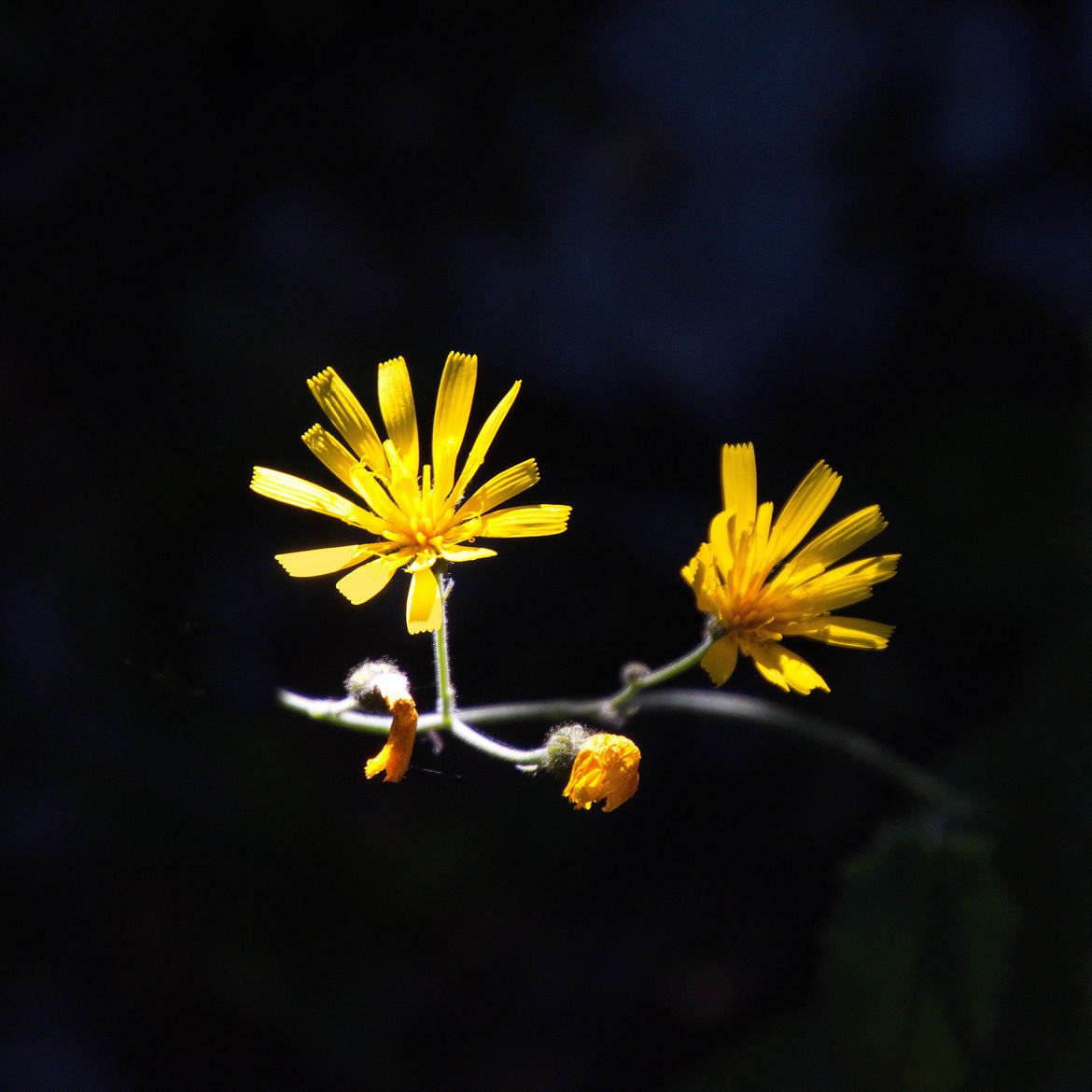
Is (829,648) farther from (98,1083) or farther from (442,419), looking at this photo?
(98,1083)

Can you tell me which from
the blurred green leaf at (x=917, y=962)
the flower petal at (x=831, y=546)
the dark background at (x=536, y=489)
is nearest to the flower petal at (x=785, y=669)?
the flower petal at (x=831, y=546)

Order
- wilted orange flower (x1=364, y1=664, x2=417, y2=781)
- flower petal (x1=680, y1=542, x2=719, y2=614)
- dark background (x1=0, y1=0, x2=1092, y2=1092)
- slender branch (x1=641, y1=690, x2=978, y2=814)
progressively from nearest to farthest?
wilted orange flower (x1=364, y1=664, x2=417, y2=781) → flower petal (x1=680, y1=542, x2=719, y2=614) → slender branch (x1=641, y1=690, x2=978, y2=814) → dark background (x1=0, y1=0, x2=1092, y2=1092)

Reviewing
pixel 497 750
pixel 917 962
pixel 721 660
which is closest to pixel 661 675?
pixel 721 660

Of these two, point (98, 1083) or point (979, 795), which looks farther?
point (98, 1083)

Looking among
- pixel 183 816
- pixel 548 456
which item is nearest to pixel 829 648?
pixel 548 456

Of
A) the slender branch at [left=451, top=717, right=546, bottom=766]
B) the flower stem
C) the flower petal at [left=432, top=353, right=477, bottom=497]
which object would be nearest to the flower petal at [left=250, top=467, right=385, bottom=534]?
the flower petal at [left=432, top=353, right=477, bottom=497]

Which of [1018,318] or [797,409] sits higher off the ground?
[1018,318]

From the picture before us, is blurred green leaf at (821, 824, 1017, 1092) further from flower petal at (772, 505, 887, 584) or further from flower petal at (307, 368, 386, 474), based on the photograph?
flower petal at (307, 368, 386, 474)

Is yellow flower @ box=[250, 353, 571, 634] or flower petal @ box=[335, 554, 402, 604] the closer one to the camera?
flower petal @ box=[335, 554, 402, 604]
